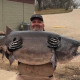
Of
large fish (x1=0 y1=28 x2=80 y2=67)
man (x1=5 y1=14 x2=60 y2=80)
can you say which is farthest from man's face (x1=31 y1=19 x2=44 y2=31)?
large fish (x1=0 y1=28 x2=80 y2=67)

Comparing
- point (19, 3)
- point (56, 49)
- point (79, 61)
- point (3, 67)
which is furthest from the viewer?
point (19, 3)

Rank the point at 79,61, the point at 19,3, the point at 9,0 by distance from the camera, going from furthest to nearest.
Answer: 1. the point at 19,3
2. the point at 9,0
3. the point at 79,61

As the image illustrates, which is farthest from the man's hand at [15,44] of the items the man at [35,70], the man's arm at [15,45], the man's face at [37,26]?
the man's face at [37,26]

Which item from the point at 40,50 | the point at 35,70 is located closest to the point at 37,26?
the point at 40,50

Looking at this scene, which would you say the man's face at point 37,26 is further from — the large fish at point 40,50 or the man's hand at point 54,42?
the man's hand at point 54,42

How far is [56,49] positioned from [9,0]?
13320mm

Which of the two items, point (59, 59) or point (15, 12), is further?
point (15, 12)

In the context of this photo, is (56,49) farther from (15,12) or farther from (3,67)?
(15,12)

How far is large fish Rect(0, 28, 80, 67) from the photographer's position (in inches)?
115

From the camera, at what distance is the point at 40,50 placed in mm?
2939

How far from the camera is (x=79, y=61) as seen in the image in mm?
7945

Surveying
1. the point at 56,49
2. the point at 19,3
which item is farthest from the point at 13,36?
the point at 19,3

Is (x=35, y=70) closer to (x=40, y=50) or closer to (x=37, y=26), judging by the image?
(x=40, y=50)

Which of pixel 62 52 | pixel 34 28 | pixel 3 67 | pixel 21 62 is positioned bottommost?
pixel 3 67
